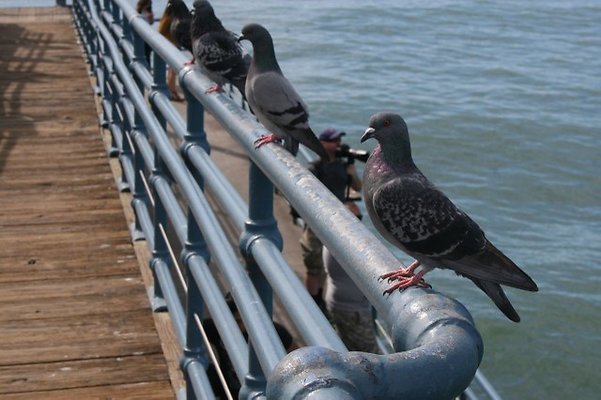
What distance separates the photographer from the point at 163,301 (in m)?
4.90

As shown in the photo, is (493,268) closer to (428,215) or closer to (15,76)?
(428,215)

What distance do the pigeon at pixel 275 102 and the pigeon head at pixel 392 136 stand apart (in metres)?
1.37

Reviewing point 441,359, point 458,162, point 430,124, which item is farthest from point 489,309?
point 441,359

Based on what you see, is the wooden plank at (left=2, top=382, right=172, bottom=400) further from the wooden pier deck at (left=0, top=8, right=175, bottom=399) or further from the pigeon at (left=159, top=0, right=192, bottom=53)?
the pigeon at (left=159, top=0, right=192, bottom=53)

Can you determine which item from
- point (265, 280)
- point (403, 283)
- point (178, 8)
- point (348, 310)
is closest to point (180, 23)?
point (178, 8)

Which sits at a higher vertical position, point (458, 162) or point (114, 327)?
point (114, 327)

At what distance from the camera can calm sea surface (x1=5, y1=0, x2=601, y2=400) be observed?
604 inches

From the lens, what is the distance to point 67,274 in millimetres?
5473

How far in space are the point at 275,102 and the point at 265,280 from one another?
1829 mm

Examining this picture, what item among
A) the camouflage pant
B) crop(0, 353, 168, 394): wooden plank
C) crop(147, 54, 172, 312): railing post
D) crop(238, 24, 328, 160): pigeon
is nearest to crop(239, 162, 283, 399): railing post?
crop(238, 24, 328, 160): pigeon

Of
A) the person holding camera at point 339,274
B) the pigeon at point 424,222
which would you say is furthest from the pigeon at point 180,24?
the pigeon at point 424,222

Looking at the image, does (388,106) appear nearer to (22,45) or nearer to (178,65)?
(22,45)

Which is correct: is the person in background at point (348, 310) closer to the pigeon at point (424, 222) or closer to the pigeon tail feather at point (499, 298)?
the pigeon at point (424, 222)

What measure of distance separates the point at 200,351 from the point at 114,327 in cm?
114
